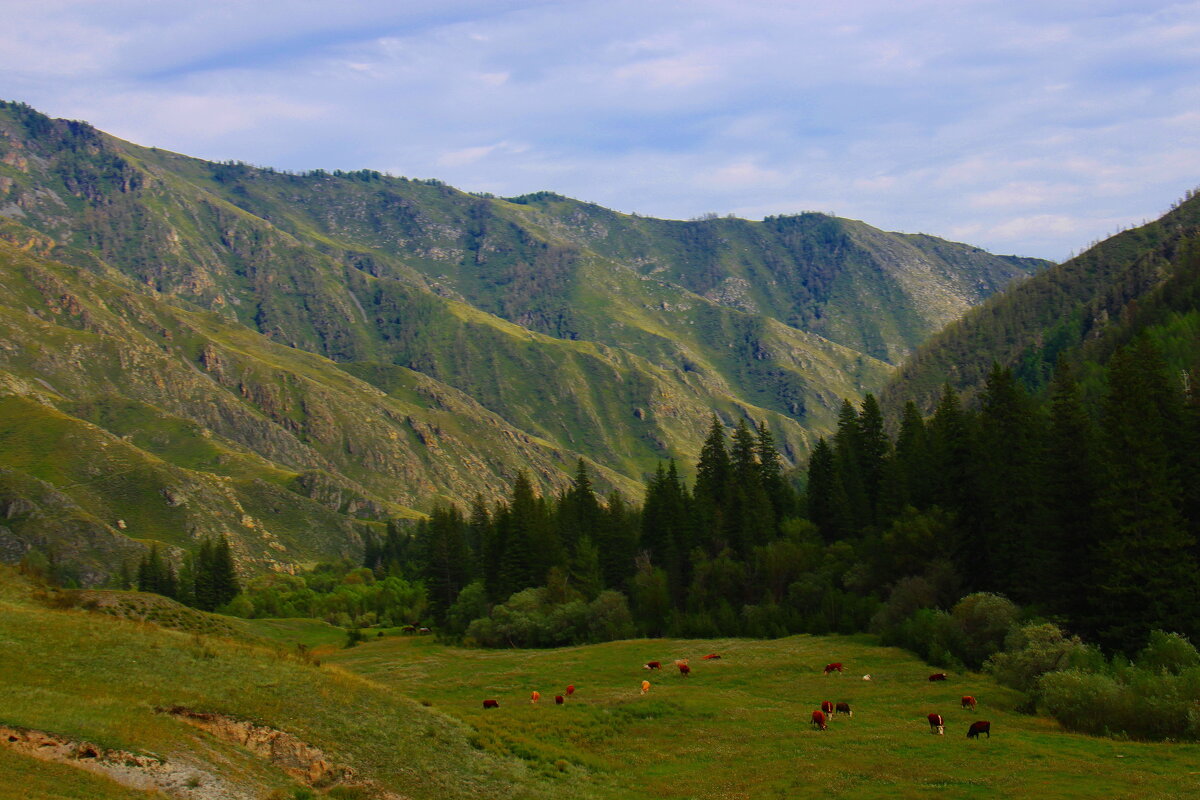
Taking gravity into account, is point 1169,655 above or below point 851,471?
below

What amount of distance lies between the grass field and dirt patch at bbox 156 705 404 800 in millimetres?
489

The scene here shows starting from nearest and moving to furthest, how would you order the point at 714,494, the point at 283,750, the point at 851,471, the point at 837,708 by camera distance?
the point at 283,750 → the point at 837,708 → the point at 851,471 → the point at 714,494

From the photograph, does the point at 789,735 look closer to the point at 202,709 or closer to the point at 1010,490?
the point at 202,709

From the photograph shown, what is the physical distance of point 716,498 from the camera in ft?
408

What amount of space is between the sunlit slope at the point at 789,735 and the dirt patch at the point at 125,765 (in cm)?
1392

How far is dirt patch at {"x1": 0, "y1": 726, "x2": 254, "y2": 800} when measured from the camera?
24.0 meters

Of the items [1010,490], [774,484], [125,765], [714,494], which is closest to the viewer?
[125,765]

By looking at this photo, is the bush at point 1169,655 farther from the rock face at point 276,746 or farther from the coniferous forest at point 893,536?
the rock face at point 276,746

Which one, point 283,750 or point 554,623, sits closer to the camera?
point 283,750

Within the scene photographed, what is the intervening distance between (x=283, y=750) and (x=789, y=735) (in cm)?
2510

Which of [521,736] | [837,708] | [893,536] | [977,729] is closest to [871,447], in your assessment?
[893,536]

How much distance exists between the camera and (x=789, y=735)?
43219 mm

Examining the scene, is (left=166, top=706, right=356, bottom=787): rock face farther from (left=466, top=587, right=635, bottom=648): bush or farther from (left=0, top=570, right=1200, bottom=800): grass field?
(left=466, top=587, right=635, bottom=648): bush

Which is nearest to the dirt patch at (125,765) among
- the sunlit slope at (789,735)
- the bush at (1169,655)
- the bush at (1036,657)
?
the sunlit slope at (789,735)
